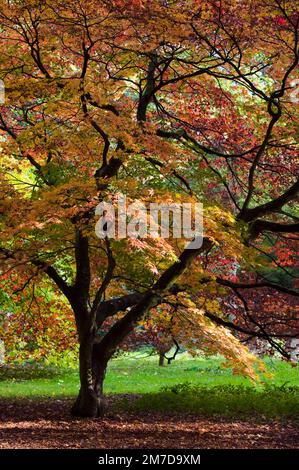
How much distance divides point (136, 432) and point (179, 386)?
371 cm

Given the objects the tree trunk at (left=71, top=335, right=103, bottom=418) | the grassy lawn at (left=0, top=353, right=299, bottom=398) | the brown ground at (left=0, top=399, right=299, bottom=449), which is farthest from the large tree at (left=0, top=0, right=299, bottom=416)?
the grassy lawn at (left=0, top=353, right=299, bottom=398)

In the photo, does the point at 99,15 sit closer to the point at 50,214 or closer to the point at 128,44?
the point at 128,44

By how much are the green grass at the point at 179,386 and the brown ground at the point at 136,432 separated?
0.66 meters

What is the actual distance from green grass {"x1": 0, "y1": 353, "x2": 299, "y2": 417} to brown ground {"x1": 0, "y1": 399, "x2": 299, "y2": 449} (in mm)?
659

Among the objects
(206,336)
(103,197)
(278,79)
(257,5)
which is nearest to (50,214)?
(103,197)

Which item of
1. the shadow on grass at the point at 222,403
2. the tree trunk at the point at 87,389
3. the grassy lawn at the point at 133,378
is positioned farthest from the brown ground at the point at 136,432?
the grassy lawn at the point at 133,378

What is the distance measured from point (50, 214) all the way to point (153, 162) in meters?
2.20

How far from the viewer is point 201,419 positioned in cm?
880

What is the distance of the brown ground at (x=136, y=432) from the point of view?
6.52m

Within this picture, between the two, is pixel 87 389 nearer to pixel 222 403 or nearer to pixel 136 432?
pixel 136 432

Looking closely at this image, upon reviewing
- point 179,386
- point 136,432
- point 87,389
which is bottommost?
point 136,432

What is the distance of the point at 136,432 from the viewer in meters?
7.34

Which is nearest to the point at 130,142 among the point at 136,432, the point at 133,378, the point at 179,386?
the point at 136,432

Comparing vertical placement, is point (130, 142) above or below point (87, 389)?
above
